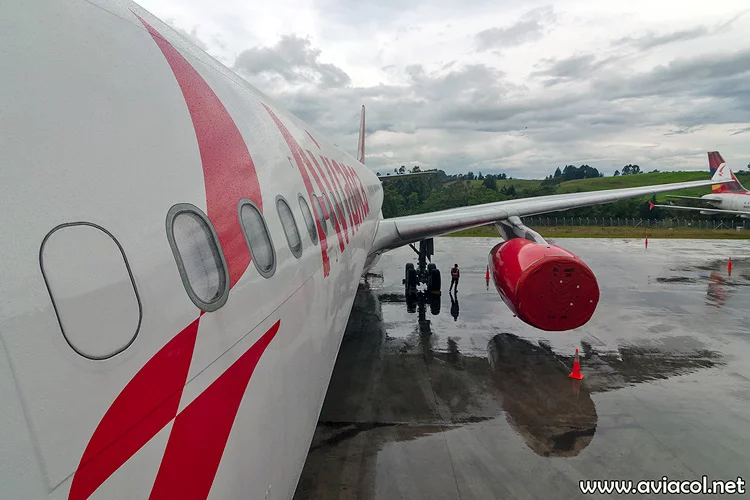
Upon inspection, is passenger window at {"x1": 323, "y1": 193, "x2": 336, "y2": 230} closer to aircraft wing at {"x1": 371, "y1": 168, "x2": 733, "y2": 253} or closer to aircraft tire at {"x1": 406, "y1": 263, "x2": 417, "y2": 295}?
aircraft wing at {"x1": 371, "y1": 168, "x2": 733, "y2": 253}

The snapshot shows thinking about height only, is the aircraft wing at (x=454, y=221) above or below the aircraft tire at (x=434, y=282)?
above

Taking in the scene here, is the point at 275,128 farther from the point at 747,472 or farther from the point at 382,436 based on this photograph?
the point at 747,472

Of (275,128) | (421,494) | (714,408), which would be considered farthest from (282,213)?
(714,408)

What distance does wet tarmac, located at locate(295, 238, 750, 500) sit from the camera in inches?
205

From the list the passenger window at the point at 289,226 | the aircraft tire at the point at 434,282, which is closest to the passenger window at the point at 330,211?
the passenger window at the point at 289,226

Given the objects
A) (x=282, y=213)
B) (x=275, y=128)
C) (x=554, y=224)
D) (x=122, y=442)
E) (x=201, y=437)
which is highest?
(x=275, y=128)

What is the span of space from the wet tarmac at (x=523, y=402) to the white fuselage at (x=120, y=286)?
3330 mm

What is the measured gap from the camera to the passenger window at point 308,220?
3.64 metres

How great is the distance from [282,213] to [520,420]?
4.92m

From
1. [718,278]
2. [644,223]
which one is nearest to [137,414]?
[718,278]

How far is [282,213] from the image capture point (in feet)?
9.95

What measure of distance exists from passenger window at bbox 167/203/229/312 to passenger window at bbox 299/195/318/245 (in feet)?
5.51

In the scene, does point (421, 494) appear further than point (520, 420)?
No

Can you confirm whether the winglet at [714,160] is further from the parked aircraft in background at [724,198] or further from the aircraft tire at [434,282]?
the aircraft tire at [434,282]
